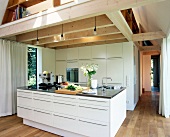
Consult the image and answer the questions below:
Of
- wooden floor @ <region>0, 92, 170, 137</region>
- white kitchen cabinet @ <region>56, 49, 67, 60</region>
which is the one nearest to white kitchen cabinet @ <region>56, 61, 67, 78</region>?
white kitchen cabinet @ <region>56, 49, 67, 60</region>

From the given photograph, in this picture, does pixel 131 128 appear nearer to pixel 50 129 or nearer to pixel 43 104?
pixel 50 129

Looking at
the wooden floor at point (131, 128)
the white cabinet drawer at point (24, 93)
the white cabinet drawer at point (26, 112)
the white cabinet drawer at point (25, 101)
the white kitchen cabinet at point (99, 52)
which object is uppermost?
the white kitchen cabinet at point (99, 52)

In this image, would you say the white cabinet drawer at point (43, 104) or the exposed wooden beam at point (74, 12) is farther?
the white cabinet drawer at point (43, 104)

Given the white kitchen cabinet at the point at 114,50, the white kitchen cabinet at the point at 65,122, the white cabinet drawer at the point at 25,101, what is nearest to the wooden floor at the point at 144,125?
the white kitchen cabinet at the point at 65,122

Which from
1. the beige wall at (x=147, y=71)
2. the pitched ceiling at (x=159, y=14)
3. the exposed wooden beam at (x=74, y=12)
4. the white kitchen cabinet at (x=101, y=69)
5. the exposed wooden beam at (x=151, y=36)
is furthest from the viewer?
the beige wall at (x=147, y=71)

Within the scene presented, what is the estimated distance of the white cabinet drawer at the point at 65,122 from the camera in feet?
8.77

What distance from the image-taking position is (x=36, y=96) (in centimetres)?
324

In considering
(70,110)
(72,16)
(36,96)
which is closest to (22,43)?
(36,96)

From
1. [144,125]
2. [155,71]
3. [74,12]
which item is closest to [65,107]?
[74,12]

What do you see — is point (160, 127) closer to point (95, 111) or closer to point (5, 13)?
point (95, 111)

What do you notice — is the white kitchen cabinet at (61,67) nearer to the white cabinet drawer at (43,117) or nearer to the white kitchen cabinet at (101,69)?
the white kitchen cabinet at (101,69)

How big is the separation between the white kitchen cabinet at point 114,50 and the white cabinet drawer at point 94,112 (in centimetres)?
295

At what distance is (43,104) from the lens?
3109mm

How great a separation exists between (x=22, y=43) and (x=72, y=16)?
2964mm
